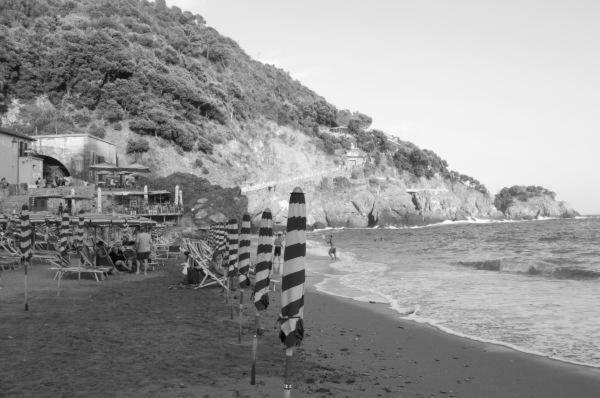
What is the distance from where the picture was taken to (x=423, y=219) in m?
88.4

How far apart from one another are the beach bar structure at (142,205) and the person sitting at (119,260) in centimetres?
1896

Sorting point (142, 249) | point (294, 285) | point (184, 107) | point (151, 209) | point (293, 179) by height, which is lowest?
point (142, 249)

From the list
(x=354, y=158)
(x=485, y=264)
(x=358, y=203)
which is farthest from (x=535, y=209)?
(x=485, y=264)

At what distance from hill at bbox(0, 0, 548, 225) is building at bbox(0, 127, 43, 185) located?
12977 mm

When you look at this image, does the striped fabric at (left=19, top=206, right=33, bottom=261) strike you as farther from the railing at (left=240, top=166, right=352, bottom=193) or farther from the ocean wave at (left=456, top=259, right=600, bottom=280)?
the railing at (left=240, top=166, right=352, bottom=193)

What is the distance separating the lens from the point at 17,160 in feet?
125

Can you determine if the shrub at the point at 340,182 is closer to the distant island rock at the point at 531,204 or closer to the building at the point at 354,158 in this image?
the building at the point at 354,158

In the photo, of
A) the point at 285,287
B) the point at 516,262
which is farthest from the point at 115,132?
the point at 285,287

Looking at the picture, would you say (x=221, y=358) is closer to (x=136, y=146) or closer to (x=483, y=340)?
(x=483, y=340)

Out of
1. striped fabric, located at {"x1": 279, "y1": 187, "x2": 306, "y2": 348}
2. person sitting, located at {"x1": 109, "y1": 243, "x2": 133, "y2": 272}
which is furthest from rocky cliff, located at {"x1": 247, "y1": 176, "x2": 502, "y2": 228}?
striped fabric, located at {"x1": 279, "y1": 187, "x2": 306, "y2": 348}

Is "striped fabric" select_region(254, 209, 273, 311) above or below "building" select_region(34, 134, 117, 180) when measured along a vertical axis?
below

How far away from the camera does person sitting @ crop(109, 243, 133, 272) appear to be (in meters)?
16.9

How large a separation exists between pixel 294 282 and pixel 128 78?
204ft

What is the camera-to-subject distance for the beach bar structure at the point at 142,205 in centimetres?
3725
